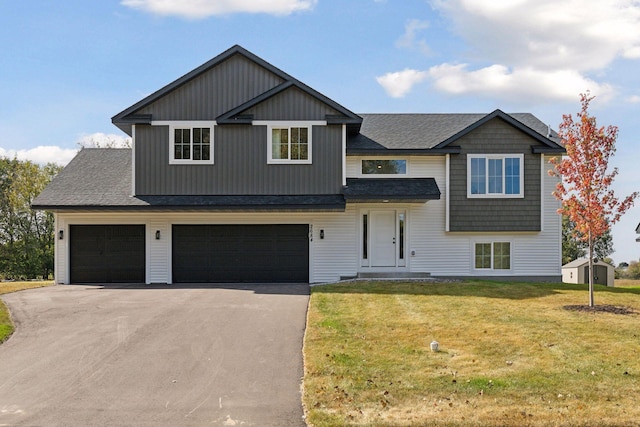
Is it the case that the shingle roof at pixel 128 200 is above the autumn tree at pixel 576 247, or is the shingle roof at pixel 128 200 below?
above

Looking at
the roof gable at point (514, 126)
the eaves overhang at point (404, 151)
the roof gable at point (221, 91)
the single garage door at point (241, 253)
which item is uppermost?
the roof gable at point (221, 91)

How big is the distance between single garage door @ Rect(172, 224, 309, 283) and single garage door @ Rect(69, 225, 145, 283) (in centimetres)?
135

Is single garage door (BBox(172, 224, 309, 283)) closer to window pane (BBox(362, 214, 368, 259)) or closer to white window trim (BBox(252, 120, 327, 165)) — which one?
window pane (BBox(362, 214, 368, 259))

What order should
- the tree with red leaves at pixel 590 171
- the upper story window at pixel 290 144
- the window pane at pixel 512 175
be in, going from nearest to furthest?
the tree with red leaves at pixel 590 171 < the upper story window at pixel 290 144 < the window pane at pixel 512 175

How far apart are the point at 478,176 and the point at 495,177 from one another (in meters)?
0.61

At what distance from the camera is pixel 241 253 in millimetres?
19406

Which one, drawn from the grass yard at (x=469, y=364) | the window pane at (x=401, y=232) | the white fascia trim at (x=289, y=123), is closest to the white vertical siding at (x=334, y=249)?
the window pane at (x=401, y=232)

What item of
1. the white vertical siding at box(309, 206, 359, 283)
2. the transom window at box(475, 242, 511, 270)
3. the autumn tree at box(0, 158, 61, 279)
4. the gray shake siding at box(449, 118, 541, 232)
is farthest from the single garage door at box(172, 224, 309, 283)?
the autumn tree at box(0, 158, 61, 279)

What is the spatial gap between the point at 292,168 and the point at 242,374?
38.4 ft

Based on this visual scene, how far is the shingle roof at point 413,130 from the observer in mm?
20141

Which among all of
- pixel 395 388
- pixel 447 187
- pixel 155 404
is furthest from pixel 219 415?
pixel 447 187

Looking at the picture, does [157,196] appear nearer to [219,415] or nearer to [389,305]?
[389,305]

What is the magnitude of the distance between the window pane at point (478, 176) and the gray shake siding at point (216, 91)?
7.39 metres

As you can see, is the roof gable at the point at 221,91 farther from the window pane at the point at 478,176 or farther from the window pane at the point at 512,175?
the window pane at the point at 512,175
